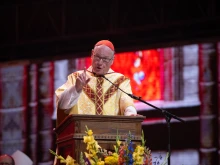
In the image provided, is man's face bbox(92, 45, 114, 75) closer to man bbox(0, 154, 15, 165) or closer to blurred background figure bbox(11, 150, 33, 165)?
man bbox(0, 154, 15, 165)

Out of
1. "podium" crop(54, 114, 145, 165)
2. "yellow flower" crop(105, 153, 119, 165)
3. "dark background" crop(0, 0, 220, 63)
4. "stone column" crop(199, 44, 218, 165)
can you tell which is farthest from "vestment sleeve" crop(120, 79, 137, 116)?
"dark background" crop(0, 0, 220, 63)

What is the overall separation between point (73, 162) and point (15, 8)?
725 cm

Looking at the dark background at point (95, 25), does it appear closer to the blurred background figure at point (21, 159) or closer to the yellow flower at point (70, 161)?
the blurred background figure at point (21, 159)

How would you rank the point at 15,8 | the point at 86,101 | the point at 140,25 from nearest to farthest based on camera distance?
the point at 86,101, the point at 140,25, the point at 15,8

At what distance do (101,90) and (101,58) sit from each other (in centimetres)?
40

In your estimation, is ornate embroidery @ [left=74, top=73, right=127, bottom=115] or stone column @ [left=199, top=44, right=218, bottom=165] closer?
ornate embroidery @ [left=74, top=73, right=127, bottom=115]

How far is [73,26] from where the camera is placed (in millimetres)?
11797

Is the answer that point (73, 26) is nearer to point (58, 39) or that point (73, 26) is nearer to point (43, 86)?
point (58, 39)

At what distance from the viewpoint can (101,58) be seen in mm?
6434

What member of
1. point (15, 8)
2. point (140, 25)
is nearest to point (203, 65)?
point (140, 25)

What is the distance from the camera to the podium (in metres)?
5.66

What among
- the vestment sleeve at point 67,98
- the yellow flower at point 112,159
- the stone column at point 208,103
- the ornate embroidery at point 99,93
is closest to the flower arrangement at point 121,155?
the yellow flower at point 112,159

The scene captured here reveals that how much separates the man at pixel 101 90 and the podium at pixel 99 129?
0.42 meters

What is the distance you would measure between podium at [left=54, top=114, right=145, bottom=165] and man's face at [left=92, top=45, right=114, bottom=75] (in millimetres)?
769
